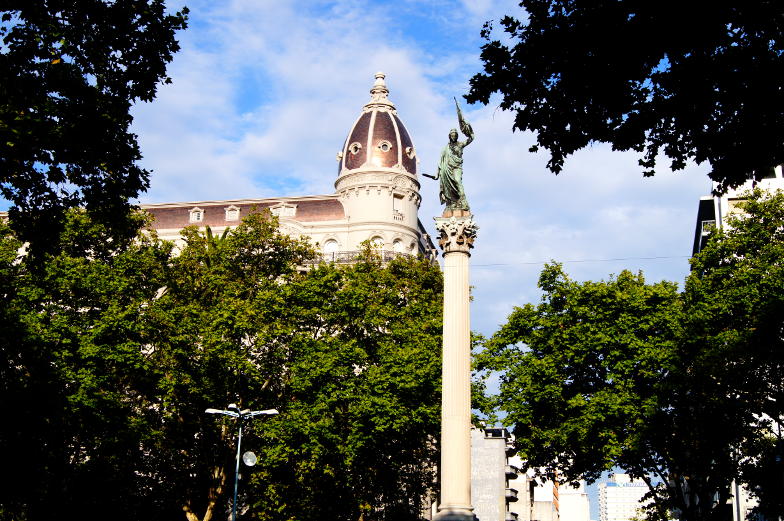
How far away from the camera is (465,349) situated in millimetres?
28828

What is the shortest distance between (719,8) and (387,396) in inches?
1251

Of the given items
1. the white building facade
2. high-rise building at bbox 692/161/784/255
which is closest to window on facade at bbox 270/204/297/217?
the white building facade

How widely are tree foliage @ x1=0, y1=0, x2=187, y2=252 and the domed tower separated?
6344cm

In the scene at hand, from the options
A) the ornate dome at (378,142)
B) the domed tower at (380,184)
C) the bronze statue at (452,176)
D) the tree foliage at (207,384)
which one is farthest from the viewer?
the ornate dome at (378,142)

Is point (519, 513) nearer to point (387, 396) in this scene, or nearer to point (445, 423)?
point (387, 396)

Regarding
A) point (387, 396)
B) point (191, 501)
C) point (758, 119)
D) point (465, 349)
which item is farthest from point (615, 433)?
point (758, 119)

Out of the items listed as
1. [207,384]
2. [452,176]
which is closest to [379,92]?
[207,384]

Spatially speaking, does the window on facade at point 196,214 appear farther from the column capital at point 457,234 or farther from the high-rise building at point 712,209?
the column capital at point 457,234

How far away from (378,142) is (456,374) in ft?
192

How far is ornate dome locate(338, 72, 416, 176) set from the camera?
84938mm

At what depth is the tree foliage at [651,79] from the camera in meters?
12.2

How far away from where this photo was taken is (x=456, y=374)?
2841 centimetres

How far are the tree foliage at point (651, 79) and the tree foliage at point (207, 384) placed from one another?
2892 centimetres

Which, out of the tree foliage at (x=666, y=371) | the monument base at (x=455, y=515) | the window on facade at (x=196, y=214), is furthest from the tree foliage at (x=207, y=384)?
the window on facade at (x=196, y=214)
